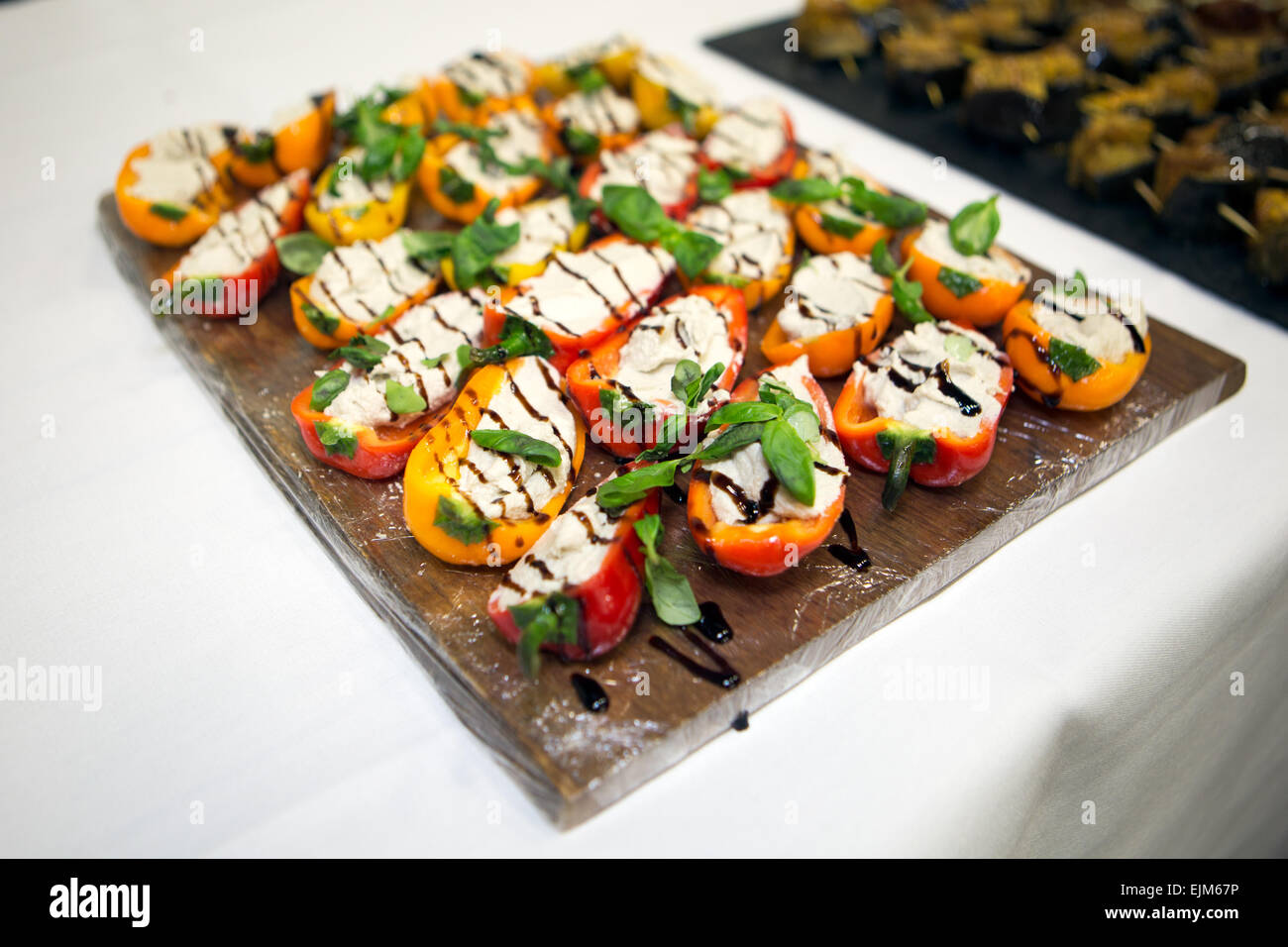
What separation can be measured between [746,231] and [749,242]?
60mm

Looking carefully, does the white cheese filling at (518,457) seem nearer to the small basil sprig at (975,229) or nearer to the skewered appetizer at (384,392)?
the skewered appetizer at (384,392)

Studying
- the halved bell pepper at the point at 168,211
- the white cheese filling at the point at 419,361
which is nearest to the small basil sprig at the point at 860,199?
the white cheese filling at the point at 419,361

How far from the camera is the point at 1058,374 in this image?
6.53 ft

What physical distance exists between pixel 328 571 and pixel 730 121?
1.72 meters

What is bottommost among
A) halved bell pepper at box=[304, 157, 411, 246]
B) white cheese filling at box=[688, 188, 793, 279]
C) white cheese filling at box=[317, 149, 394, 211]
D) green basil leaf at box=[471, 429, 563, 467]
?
green basil leaf at box=[471, 429, 563, 467]

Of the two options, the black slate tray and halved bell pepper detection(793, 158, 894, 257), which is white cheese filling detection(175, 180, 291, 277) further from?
the black slate tray

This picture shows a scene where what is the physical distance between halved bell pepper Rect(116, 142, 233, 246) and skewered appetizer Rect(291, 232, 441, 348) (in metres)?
0.41

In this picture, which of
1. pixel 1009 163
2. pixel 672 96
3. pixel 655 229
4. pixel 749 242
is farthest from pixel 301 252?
pixel 1009 163

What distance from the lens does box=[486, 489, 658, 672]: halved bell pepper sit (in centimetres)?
151

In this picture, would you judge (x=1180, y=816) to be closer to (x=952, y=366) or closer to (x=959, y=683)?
(x=959, y=683)

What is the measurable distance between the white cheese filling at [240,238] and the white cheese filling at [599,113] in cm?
85

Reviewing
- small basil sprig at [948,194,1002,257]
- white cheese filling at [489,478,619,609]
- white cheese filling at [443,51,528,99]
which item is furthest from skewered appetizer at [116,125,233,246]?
small basil sprig at [948,194,1002,257]

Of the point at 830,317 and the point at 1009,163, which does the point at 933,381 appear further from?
the point at 1009,163

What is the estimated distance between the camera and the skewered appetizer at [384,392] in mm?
1857
